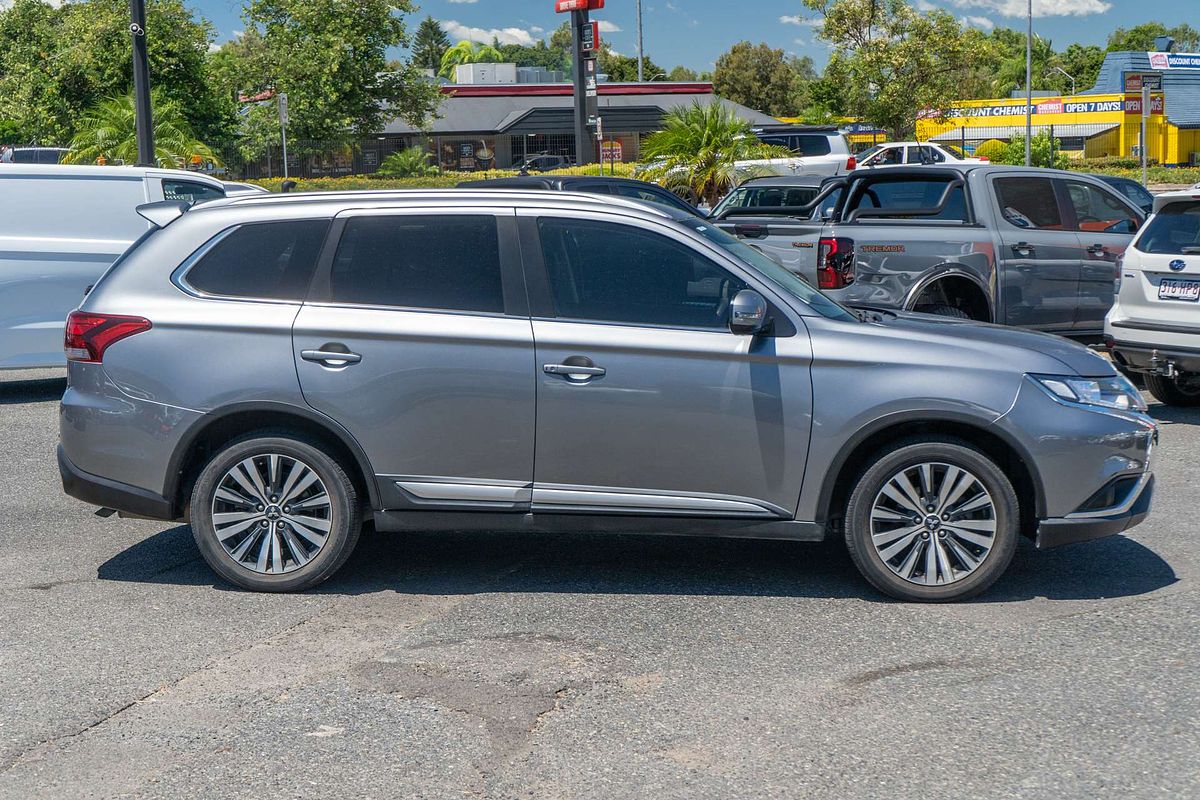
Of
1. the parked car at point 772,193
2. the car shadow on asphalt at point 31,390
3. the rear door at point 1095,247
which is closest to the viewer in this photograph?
the rear door at point 1095,247

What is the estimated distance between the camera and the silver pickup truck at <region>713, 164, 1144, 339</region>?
1130 cm

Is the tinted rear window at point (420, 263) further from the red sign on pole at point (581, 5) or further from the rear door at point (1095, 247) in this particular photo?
the red sign on pole at point (581, 5)

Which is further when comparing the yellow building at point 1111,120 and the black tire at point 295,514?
the yellow building at point 1111,120

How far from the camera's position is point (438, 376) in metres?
5.84

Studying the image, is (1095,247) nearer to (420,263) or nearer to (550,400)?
(550,400)

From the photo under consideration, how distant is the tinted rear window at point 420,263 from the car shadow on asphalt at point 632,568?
1.36 m

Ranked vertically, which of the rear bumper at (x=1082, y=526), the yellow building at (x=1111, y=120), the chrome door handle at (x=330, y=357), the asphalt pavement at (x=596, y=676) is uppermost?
the yellow building at (x=1111, y=120)

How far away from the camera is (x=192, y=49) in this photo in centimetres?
4491

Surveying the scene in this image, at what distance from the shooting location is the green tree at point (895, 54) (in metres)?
41.4

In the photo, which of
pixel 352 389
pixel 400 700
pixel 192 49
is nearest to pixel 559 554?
pixel 352 389

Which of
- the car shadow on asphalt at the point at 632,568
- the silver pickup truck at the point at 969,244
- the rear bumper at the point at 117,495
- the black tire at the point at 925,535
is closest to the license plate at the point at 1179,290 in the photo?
the silver pickup truck at the point at 969,244

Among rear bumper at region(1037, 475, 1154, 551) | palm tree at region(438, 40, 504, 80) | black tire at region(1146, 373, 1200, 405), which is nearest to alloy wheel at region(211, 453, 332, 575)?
rear bumper at region(1037, 475, 1154, 551)

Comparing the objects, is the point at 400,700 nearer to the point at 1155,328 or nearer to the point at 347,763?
the point at 347,763

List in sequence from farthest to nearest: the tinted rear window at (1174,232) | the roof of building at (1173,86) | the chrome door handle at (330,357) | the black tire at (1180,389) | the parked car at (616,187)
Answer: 1. the roof of building at (1173,86)
2. the parked car at (616,187)
3. the black tire at (1180,389)
4. the tinted rear window at (1174,232)
5. the chrome door handle at (330,357)
